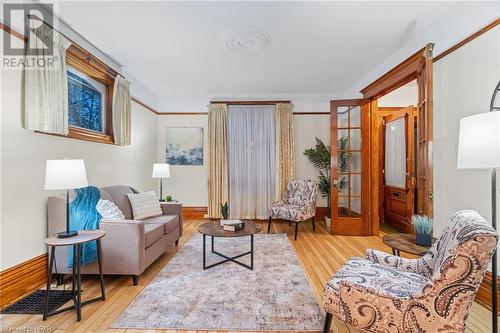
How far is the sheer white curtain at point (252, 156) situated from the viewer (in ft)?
17.4

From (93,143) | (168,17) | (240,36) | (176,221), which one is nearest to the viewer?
(168,17)

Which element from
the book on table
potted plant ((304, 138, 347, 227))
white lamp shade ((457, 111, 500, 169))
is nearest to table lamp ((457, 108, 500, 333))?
white lamp shade ((457, 111, 500, 169))

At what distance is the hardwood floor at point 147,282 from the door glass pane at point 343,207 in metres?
0.43

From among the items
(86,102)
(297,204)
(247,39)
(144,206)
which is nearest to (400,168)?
(297,204)

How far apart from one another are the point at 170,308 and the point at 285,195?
324 cm

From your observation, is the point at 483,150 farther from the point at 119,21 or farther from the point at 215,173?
the point at 215,173

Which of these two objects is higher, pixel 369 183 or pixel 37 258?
pixel 369 183

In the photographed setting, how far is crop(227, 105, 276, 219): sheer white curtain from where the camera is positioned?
5309 mm

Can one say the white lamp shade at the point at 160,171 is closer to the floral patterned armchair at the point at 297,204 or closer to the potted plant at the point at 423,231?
the floral patterned armchair at the point at 297,204

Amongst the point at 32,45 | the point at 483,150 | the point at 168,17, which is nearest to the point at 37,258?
the point at 32,45

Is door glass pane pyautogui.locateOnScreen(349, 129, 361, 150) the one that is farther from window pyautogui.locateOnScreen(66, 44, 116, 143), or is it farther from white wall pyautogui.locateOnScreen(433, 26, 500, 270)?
window pyautogui.locateOnScreen(66, 44, 116, 143)

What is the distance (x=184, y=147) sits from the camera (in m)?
5.48

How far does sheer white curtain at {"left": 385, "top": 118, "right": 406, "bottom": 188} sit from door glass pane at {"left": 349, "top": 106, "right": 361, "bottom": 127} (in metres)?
0.88

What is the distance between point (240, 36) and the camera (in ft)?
9.34
